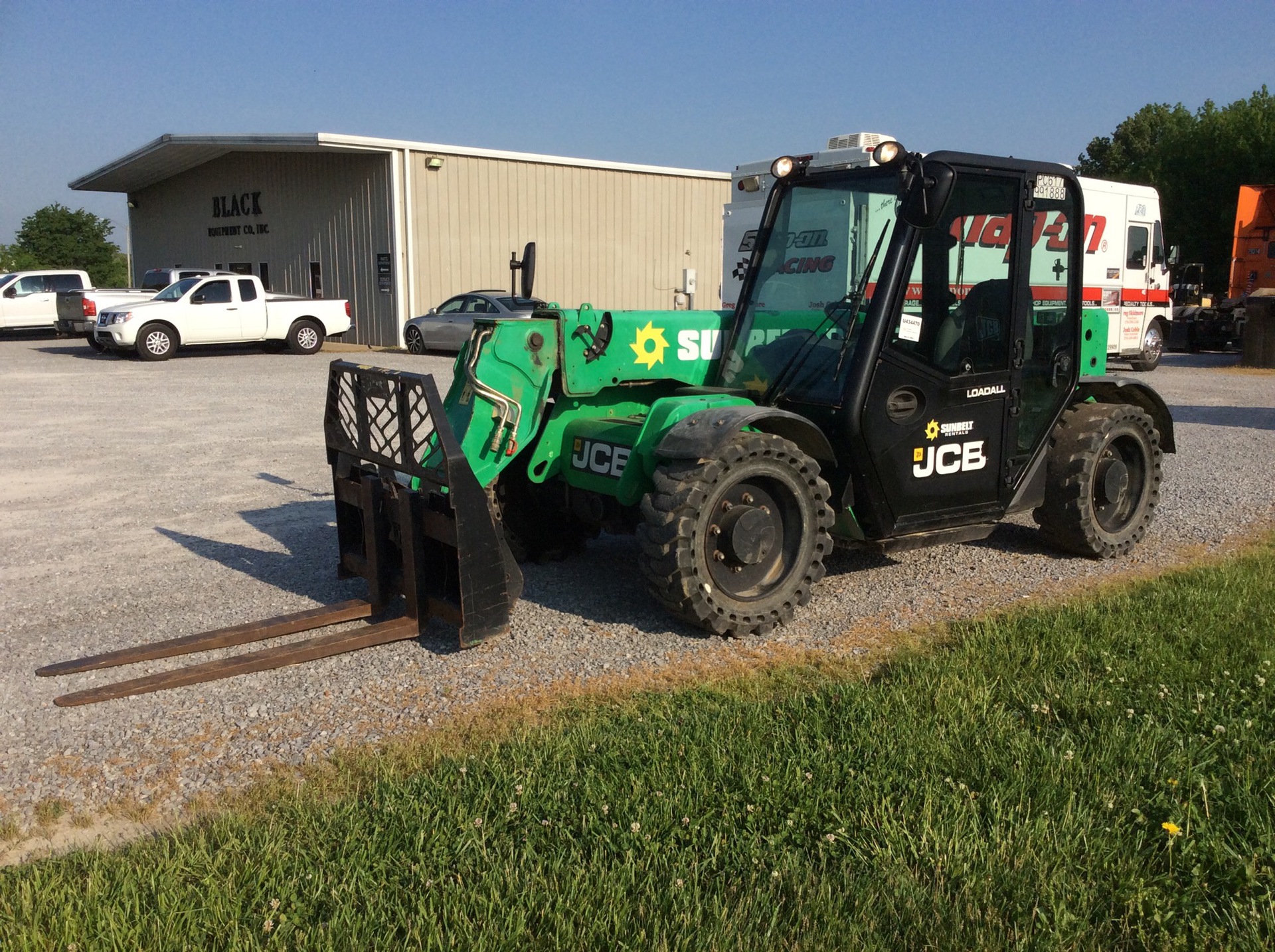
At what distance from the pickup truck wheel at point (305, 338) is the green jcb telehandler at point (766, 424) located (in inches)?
775

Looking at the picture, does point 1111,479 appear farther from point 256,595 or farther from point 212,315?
point 212,315

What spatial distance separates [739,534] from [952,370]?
1670 millimetres

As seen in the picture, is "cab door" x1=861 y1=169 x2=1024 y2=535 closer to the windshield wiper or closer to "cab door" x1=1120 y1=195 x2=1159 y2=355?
the windshield wiper

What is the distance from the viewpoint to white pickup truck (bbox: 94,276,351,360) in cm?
2220

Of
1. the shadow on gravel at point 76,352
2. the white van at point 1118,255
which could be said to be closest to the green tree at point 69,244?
the shadow on gravel at point 76,352

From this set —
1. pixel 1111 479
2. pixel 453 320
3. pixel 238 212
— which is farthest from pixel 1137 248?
pixel 238 212

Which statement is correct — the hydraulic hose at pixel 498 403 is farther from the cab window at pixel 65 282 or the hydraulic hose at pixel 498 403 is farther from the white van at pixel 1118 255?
the cab window at pixel 65 282

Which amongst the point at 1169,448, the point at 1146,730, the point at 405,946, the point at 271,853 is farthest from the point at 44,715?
the point at 1169,448

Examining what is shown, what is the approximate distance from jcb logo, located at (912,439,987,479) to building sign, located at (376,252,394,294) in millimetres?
22679

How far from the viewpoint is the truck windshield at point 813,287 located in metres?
5.62

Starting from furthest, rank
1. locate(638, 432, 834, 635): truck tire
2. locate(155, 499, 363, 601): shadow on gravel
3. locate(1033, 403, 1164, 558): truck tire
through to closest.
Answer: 1. locate(1033, 403, 1164, 558): truck tire
2. locate(155, 499, 363, 601): shadow on gravel
3. locate(638, 432, 834, 635): truck tire

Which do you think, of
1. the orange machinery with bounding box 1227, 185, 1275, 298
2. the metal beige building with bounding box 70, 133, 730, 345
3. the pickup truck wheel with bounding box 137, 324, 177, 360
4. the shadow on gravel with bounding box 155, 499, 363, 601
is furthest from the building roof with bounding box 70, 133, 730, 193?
the shadow on gravel with bounding box 155, 499, 363, 601

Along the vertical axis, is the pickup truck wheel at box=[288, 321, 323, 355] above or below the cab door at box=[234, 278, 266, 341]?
below

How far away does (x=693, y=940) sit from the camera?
9.01 ft
